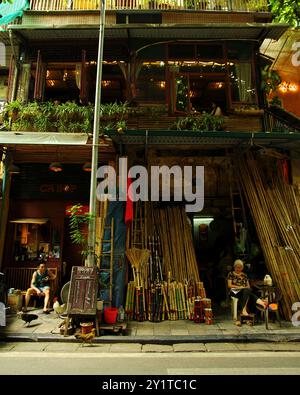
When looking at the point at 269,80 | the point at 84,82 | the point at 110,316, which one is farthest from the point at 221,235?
the point at 84,82

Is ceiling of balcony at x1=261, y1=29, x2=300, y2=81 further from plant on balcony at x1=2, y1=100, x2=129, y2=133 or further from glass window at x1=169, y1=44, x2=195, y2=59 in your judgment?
plant on balcony at x1=2, y1=100, x2=129, y2=133

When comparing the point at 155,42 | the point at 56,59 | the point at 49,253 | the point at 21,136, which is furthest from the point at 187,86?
the point at 49,253

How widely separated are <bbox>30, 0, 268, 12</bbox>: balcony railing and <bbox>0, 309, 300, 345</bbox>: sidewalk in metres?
10.9

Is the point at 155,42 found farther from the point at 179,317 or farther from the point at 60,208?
the point at 179,317

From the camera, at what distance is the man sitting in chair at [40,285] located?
929cm

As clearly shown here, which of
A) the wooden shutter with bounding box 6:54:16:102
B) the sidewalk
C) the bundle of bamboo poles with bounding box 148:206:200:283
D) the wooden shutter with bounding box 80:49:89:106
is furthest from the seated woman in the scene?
the wooden shutter with bounding box 6:54:16:102

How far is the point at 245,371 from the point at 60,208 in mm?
8283

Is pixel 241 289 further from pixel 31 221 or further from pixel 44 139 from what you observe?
pixel 31 221

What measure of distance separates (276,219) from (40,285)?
745 centimetres

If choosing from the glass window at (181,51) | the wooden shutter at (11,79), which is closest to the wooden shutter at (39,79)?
the wooden shutter at (11,79)

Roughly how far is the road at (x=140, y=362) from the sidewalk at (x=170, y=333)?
20.8 inches

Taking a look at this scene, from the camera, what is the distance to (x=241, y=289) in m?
8.39

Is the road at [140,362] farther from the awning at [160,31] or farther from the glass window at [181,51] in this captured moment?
the awning at [160,31]

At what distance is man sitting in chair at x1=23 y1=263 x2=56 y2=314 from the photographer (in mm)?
9289
